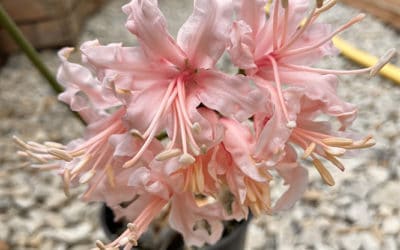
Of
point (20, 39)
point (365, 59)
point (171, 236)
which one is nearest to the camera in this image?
point (20, 39)

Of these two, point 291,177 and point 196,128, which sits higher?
point 196,128

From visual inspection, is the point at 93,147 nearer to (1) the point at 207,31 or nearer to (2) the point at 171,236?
(1) the point at 207,31

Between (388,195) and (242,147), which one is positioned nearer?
(242,147)

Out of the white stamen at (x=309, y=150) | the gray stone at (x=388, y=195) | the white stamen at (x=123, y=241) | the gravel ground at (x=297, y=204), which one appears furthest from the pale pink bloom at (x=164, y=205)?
the gray stone at (x=388, y=195)

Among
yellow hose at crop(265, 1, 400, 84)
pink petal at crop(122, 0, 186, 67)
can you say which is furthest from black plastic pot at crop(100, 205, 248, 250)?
yellow hose at crop(265, 1, 400, 84)

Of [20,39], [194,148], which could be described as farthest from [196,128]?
[20,39]

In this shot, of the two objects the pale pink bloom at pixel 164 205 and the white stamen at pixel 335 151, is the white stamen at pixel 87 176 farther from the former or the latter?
the white stamen at pixel 335 151
